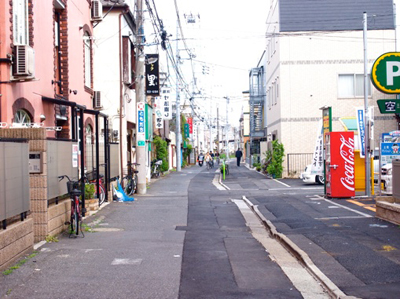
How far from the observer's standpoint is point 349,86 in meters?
31.7

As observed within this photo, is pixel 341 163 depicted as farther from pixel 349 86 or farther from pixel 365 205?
pixel 349 86

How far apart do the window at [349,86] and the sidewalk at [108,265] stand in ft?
70.0

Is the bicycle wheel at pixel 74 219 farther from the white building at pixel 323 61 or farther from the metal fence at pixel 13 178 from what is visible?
the white building at pixel 323 61

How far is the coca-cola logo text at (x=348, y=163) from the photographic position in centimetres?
1802

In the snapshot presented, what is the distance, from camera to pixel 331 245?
963cm

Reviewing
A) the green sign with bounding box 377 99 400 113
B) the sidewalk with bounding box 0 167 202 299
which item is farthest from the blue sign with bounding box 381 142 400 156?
the sidewalk with bounding box 0 167 202 299

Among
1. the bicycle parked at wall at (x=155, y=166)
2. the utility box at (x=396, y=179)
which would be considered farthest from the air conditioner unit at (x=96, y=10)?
the bicycle parked at wall at (x=155, y=166)

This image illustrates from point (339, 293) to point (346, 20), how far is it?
28534mm

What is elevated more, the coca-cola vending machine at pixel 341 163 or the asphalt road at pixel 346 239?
the coca-cola vending machine at pixel 341 163

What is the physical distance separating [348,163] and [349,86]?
48.9 ft

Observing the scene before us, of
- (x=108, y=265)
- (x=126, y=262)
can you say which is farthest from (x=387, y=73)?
(x=108, y=265)

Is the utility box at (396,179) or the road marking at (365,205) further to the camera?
the road marking at (365,205)

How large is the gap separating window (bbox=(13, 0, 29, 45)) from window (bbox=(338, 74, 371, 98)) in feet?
78.1

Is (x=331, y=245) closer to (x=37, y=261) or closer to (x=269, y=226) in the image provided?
(x=269, y=226)
